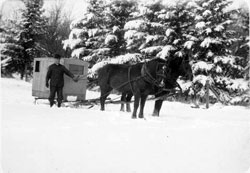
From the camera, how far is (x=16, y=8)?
3064 centimetres

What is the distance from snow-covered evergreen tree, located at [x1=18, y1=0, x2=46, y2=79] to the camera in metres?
28.0

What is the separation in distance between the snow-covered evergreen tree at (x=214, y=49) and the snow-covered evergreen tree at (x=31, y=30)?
55.8 ft

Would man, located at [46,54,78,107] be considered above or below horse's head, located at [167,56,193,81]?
below

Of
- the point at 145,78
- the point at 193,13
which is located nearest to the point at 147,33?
the point at 193,13

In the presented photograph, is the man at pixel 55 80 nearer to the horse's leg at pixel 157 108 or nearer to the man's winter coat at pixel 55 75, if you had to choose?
the man's winter coat at pixel 55 75

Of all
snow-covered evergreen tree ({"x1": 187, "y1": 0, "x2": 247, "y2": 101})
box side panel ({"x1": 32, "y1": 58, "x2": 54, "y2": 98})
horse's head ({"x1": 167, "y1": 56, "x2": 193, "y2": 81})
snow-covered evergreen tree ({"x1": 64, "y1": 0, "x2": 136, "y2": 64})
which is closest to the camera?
horse's head ({"x1": 167, "y1": 56, "x2": 193, "y2": 81})

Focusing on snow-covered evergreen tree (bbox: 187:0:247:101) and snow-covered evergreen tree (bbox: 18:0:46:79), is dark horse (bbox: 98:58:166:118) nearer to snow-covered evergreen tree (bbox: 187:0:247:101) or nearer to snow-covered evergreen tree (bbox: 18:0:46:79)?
snow-covered evergreen tree (bbox: 187:0:247:101)

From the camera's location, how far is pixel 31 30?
95.4ft

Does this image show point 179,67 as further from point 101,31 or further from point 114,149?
point 101,31

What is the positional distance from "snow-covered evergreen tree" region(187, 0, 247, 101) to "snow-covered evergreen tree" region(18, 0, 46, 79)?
17.0 meters

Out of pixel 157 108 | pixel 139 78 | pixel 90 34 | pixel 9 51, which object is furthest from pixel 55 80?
pixel 9 51

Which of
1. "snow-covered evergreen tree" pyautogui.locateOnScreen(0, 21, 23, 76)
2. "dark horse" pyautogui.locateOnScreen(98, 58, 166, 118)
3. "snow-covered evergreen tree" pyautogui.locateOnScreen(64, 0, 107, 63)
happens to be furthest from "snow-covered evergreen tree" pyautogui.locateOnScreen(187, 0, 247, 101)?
"snow-covered evergreen tree" pyautogui.locateOnScreen(0, 21, 23, 76)

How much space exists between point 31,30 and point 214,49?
770 inches

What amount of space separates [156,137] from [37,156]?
6.75 ft
